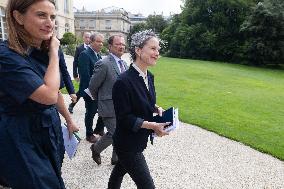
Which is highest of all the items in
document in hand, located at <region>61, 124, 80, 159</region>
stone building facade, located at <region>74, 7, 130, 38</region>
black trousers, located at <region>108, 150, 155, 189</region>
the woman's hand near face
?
stone building facade, located at <region>74, 7, 130, 38</region>

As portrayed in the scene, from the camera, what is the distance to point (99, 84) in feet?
16.9

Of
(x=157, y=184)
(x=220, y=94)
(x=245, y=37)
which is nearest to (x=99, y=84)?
(x=157, y=184)

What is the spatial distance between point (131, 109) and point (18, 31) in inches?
51.3

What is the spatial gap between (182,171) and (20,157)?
3.55 metres

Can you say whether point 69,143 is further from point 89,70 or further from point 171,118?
point 89,70

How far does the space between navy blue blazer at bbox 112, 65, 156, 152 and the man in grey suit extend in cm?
174

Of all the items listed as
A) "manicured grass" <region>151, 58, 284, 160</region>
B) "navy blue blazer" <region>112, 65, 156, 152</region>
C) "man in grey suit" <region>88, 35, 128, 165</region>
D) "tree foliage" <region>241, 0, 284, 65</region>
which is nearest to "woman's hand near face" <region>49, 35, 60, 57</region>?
"navy blue blazer" <region>112, 65, 156, 152</region>

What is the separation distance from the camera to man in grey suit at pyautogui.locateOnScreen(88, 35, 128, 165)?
5.00 metres

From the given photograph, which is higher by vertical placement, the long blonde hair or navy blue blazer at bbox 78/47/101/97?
the long blonde hair

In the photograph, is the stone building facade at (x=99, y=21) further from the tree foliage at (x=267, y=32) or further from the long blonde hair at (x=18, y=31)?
the long blonde hair at (x=18, y=31)

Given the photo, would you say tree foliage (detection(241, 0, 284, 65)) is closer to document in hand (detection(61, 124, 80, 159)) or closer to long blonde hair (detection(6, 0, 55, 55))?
document in hand (detection(61, 124, 80, 159))

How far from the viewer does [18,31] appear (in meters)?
2.15

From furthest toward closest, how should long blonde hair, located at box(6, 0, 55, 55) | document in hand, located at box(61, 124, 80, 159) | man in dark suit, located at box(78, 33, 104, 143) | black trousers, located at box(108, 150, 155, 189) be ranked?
man in dark suit, located at box(78, 33, 104, 143)
black trousers, located at box(108, 150, 155, 189)
document in hand, located at box(61, 124, 80, 159)
long blonde hair, located at box(6, 0, 55, 55)

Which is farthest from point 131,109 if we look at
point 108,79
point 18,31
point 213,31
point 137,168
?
point 213,31
